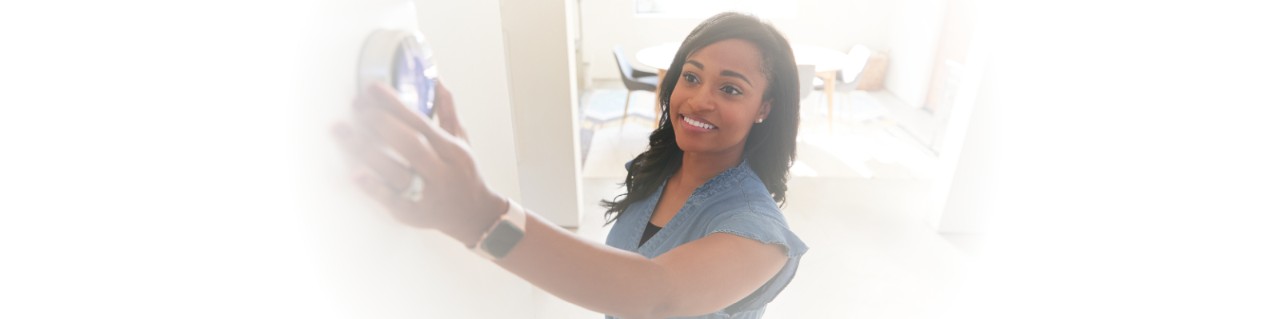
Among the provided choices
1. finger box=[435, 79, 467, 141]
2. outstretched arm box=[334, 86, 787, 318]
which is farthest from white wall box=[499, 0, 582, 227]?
finger box=[435, 79, 467, 141]

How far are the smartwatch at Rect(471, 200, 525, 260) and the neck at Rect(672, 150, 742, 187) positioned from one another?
1.69ft

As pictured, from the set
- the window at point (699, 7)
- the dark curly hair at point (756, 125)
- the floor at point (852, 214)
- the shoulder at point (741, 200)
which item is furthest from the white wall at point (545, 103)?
the window at point (699, 7)

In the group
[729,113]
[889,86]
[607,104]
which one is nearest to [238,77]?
[729,113]

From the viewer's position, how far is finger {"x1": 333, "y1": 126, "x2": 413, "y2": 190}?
285mm

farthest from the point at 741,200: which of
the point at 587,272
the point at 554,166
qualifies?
the point at 554,166

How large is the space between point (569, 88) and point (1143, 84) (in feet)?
5.93

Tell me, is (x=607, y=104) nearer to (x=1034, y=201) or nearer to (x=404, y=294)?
(x=1034, y=201)

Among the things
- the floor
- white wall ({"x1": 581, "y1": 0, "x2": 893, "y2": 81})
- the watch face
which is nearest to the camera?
the watch face

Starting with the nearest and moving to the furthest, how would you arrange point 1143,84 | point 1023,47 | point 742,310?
1. point 742,310
2. point 1143,84
3. point 1023,47

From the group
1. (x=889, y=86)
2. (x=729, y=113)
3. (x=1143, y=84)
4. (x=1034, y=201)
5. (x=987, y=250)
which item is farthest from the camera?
(x=889, y=86)

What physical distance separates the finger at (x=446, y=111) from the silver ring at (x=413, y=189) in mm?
64

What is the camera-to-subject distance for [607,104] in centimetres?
522

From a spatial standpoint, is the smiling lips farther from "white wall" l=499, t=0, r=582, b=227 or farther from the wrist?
"white wall" l=499, t=0, r=582, b=227

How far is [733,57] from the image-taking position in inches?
28.6
